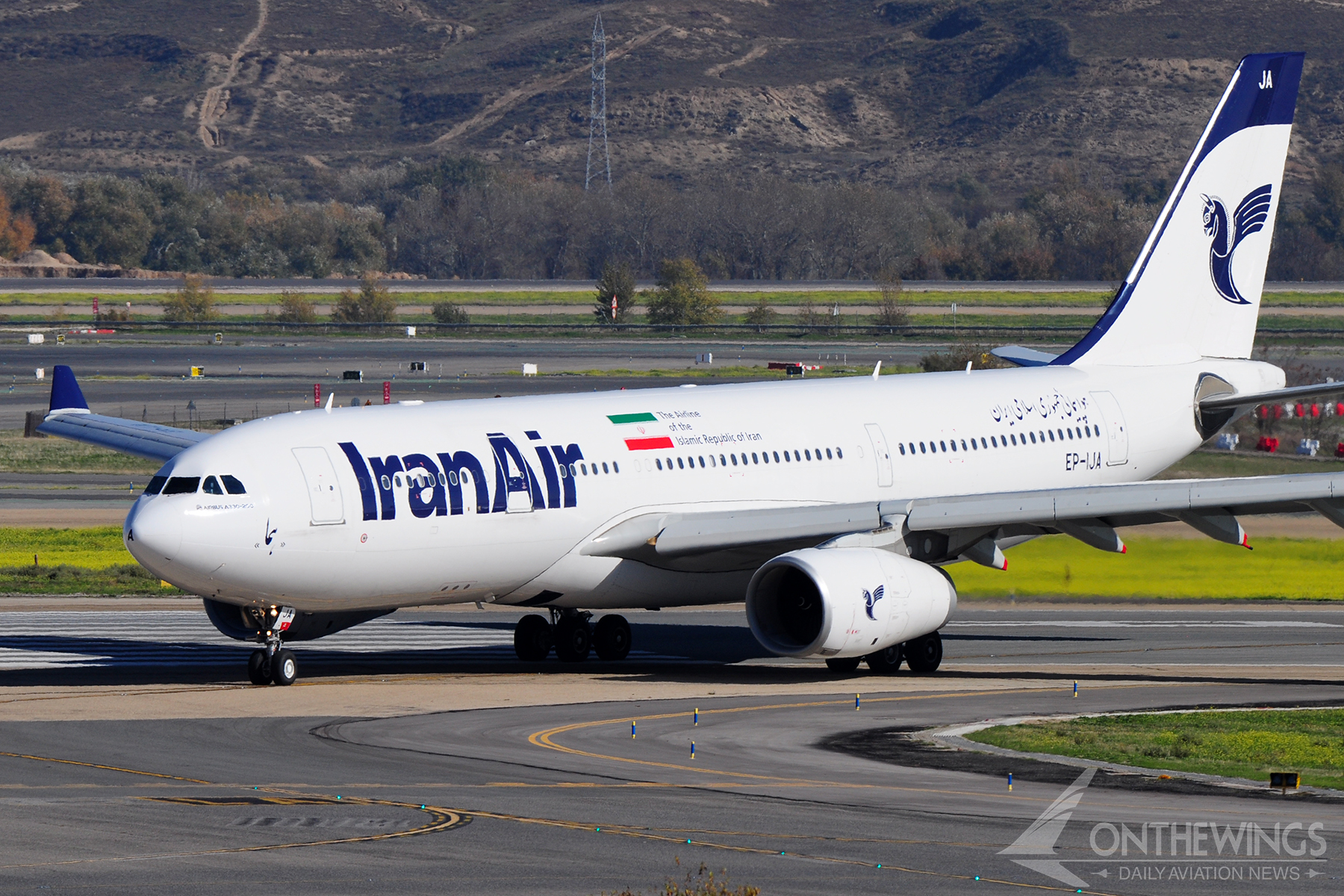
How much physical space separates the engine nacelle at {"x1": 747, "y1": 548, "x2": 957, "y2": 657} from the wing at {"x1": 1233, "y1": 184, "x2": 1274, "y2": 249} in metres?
15.9

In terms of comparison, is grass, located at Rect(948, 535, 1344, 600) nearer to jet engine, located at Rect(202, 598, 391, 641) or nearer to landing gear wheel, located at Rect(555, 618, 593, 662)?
landing gear wheel, located at Rect(555, 618, 593, 662)

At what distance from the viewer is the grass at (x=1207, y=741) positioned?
25.1 m

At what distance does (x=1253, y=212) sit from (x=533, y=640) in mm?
20847

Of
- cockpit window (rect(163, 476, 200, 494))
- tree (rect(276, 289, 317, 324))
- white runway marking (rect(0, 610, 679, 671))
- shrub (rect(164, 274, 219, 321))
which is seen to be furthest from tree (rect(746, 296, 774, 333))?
cockpit window (rect(163, 476, 200, 494))

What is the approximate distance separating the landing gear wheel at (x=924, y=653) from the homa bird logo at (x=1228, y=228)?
1479 cm

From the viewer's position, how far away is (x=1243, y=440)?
2827 inches

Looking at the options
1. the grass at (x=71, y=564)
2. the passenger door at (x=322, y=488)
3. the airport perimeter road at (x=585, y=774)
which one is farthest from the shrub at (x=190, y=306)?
the passenger door at (x=322, y=488)

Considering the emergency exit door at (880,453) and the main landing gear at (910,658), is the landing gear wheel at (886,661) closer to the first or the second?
the main landing gear at (910,658)

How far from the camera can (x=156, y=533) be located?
3056cm

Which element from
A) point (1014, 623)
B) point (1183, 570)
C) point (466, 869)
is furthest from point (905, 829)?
point (1183, 570)

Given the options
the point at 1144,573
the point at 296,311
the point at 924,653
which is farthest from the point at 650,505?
the point at 296,311

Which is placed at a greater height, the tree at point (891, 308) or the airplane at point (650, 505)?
the tree at point (891, 308)

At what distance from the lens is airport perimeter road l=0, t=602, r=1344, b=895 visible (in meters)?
18.8

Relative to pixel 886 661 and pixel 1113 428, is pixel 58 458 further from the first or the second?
pixel 886 661
